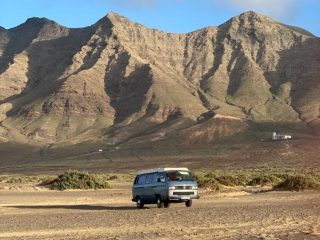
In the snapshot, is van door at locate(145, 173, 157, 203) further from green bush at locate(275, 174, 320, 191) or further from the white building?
the white building

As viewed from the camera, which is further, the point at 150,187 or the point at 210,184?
the point at 210,184

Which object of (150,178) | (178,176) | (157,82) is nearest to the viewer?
(178,176)

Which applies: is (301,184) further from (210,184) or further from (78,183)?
Result: (78,183)

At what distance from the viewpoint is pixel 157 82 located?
155m

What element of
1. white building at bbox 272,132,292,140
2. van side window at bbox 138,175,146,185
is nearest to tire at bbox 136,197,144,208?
van side window at bbox 138,175,146,185

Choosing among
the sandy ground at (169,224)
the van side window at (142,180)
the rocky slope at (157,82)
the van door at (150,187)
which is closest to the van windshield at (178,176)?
the van door at (150,187)

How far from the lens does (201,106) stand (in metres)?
150

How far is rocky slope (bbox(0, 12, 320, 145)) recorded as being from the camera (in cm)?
14375

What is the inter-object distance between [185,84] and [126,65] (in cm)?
1690

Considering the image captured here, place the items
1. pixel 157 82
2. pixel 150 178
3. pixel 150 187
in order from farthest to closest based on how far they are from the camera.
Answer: pixel 157 82 < pixel 150 178 < pixel 150 187

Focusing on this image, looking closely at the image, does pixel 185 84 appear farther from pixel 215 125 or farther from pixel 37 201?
pixel 37 201

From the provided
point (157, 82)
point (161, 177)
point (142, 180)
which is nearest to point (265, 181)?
point (142, 180)

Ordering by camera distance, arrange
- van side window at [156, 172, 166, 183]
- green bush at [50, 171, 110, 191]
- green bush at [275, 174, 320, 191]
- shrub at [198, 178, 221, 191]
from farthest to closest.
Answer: green bush at [50, 171, 110, 191], shrub at [198, 178, 221, 191], green bush at [275, 174, 320, 191], van side window at [156, 172, 166, 183]

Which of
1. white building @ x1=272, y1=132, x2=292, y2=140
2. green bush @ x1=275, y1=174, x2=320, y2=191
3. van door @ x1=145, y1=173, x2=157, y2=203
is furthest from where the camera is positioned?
white building @ x1=272, y1=132, x2=292, y2=140
